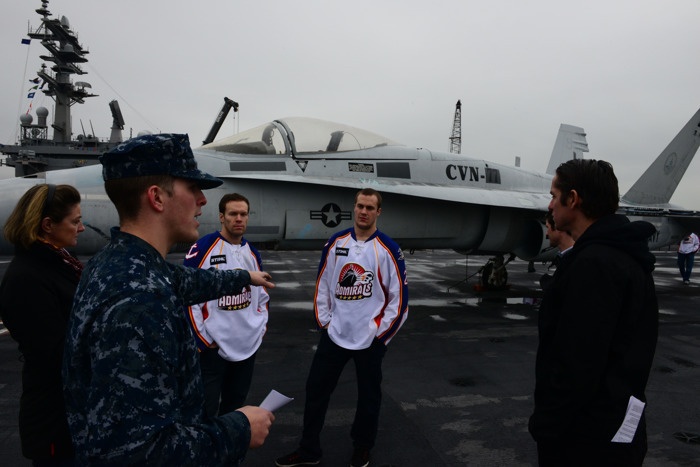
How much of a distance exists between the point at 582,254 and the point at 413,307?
767 cm

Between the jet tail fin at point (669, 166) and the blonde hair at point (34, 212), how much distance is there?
15.3 meters

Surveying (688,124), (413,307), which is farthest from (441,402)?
(688,124)

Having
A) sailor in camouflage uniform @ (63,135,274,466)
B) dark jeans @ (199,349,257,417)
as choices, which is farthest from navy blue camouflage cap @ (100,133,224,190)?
dark jeans @ (199,349,257,417)

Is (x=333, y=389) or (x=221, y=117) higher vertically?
(x=221, y=117)

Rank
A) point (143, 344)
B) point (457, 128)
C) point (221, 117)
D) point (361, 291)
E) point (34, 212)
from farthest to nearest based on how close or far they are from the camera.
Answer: point (457, 128) → point (221, 117) → point (361, 291) → point (34, 212) → point (143, 344)

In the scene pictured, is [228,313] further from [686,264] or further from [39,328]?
[686,264]

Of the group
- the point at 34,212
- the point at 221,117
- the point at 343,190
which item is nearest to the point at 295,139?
the point at 343,190

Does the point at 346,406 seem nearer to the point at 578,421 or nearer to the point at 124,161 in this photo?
the point at 578,421

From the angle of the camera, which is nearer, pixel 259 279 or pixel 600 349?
pixel 600 349

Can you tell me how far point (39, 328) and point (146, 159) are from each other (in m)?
1.12

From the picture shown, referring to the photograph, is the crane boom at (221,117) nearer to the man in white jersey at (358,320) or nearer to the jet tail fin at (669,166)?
the man in white jersey at (358,320)

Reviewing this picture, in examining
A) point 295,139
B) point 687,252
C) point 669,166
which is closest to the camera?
point 295,139

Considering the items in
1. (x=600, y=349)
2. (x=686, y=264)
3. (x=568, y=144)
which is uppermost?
(x=568, y=144)

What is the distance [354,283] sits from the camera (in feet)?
11.7
